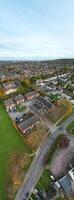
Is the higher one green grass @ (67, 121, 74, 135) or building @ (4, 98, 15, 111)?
building @ (4, 98, 15, 111)

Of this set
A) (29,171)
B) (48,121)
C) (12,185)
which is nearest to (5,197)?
(12,185)

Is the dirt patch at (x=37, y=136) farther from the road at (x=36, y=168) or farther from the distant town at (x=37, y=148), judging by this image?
the road at (x=36, y=168)

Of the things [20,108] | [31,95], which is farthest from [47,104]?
[31,95]

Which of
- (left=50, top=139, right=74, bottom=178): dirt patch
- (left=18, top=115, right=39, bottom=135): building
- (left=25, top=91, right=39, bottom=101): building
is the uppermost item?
(left=25, top=91, right=39, bottom=101): building

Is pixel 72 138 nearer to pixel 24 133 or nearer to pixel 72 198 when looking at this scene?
pixel 24 133

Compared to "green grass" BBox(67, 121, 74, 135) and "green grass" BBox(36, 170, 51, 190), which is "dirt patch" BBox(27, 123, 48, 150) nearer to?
"green grass" BBox(67, 121, 74, 135)

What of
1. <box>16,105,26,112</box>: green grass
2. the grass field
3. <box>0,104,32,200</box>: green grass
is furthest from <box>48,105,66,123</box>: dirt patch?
the grass field
